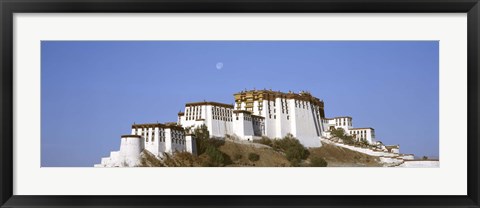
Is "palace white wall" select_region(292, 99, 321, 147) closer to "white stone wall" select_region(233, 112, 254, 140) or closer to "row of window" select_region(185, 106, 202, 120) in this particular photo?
"white stone wall" select_region(233, 112, 254, 140)

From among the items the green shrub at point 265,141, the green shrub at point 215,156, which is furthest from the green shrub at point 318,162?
the green shrub at point 215,156

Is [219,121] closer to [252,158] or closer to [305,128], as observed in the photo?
[252,158]

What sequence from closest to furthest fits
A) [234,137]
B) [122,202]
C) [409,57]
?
[122,202], [409,57], [234,137]

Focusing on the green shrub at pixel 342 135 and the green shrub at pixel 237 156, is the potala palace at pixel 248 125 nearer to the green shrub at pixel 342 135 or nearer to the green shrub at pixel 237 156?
the green shrub at pixel 342 135
